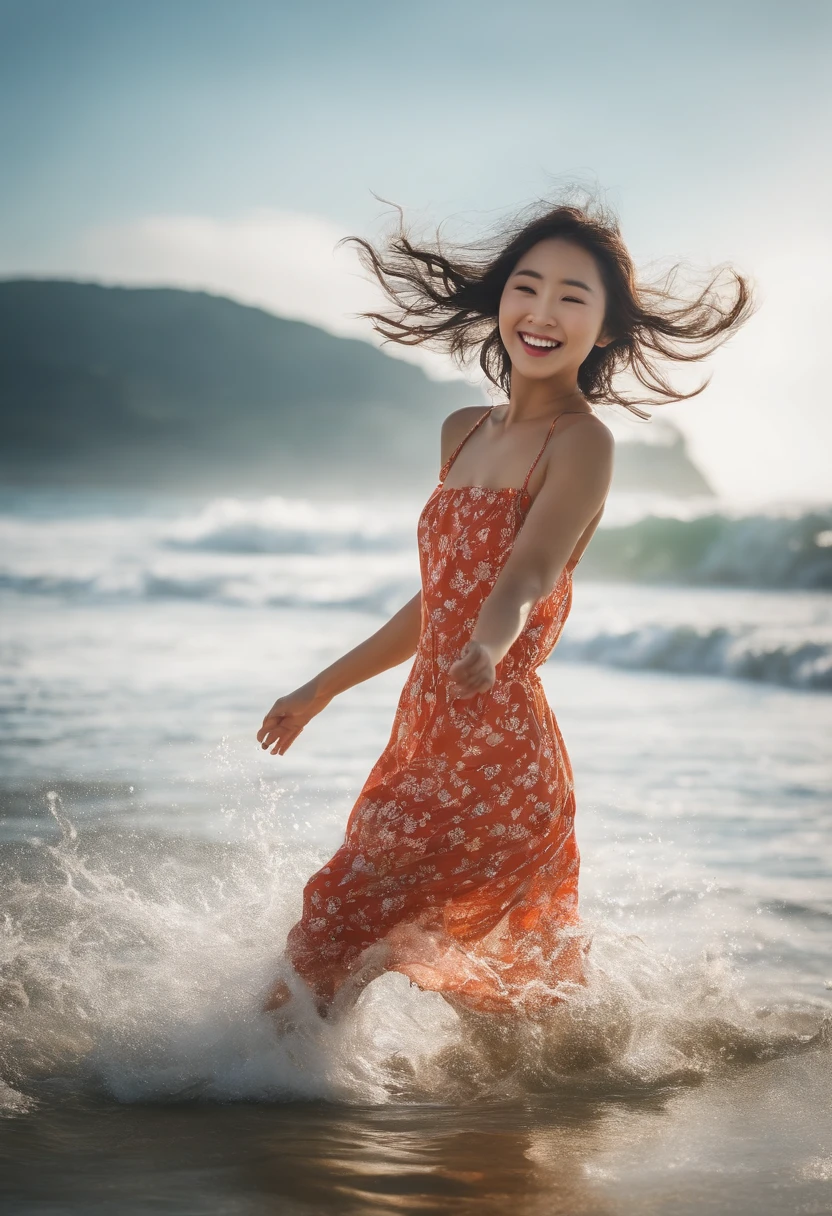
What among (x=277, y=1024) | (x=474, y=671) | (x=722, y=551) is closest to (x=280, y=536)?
(x=722, y=551)

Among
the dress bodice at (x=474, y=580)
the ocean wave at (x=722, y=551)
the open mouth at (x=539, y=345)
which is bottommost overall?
the dress bodice at (x=474, y=580)

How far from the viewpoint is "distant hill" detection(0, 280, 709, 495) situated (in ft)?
158

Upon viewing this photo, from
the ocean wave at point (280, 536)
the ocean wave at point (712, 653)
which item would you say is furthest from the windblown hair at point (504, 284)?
the ocean wave at point (280, 536)

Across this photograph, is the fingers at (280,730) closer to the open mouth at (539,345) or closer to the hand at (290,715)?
the hand at (290,715)

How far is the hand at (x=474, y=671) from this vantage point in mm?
1878

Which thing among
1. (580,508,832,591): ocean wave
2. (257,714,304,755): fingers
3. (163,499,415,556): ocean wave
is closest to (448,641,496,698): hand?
(257,714,304,755): fingers

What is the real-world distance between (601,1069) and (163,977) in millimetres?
930

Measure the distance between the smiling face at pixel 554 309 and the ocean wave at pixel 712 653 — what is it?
6599 millimetres

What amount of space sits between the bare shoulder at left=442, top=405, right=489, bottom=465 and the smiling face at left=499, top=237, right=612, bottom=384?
0.75 ft

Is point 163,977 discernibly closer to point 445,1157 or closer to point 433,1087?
point 433,1087

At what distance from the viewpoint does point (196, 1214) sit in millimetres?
1727

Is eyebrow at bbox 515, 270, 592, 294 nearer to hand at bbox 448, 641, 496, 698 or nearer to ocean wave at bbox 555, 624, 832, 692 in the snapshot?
hand at bbox 448, 641, 496, 698

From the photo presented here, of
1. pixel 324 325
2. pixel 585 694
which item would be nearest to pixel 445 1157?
pixel 585 694

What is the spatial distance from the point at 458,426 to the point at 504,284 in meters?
0.32
